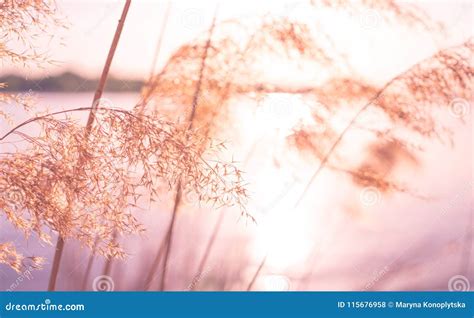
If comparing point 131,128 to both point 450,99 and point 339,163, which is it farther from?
point 450,99

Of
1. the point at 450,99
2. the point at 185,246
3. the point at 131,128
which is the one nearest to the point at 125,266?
the point at 185,246

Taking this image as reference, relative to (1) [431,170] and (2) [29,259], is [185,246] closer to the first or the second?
(2) [29,259]

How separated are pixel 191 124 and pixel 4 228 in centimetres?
88

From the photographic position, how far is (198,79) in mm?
3100

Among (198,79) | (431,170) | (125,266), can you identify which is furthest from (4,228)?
(431,170)

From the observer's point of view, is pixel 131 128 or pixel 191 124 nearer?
pixel 131 128

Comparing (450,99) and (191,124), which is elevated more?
(450,99)

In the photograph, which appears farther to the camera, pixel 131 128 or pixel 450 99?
pixel 450 99

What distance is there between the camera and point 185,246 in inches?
123

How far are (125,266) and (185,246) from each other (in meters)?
0.26

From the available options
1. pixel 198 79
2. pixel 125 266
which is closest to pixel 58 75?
pixel 198 79

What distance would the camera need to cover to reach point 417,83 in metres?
3.21
